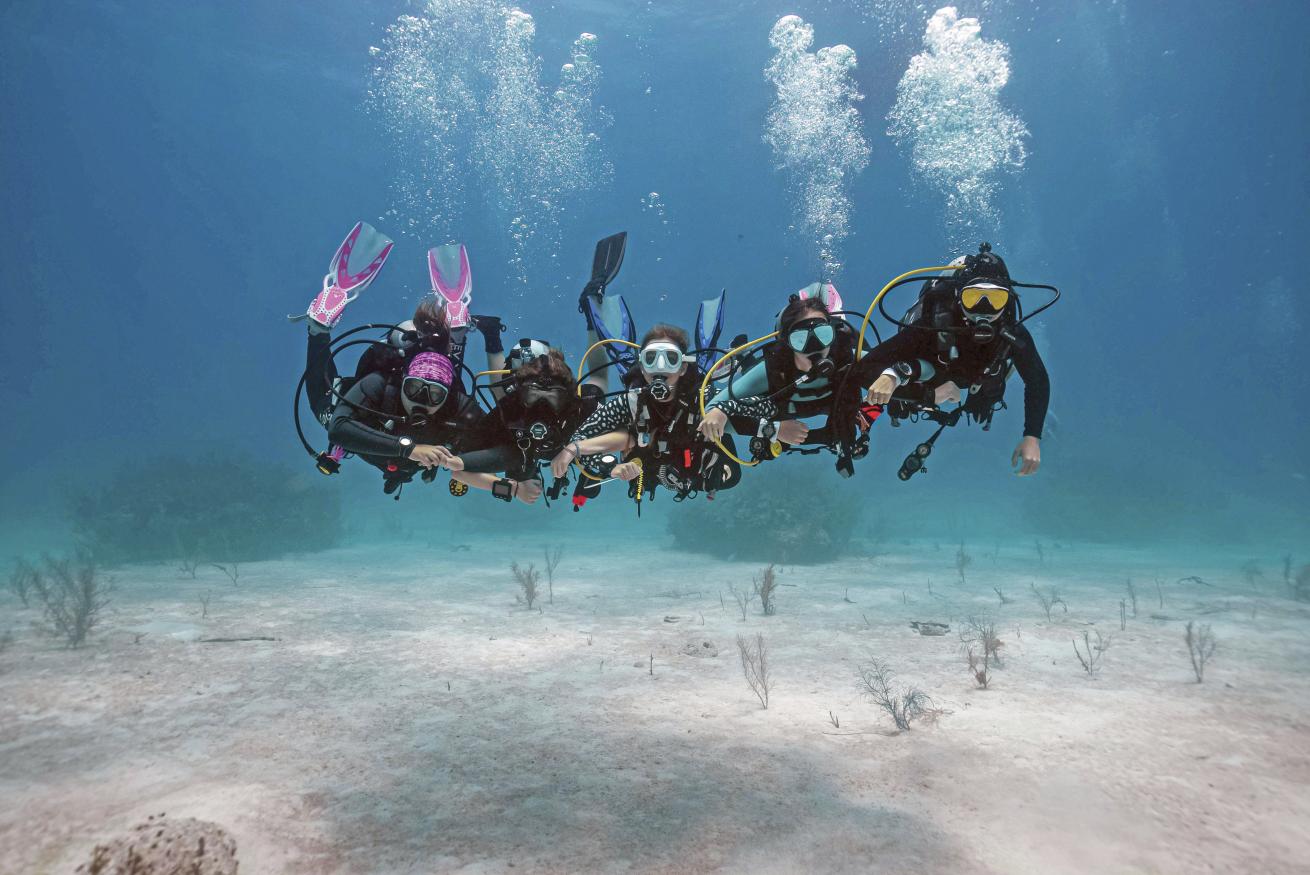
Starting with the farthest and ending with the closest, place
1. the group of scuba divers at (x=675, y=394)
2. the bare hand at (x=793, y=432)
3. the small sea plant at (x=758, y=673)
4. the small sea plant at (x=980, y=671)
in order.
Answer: the small sea plant at (x=980, y=671) → the small sea plant at (x=758, y=673) → the bare hand at (x=793, y=432) → the group of scuba divers at (x=675, y=394)

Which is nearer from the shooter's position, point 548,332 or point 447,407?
point 447,407

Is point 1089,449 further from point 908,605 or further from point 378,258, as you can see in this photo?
point 378,258

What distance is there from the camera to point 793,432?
454cm

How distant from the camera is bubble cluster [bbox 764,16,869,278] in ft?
120

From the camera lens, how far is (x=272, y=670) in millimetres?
6855

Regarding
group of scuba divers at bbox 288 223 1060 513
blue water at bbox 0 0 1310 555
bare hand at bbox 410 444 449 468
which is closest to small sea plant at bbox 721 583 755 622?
group of scuba divers at bbox 288 223 1060 513

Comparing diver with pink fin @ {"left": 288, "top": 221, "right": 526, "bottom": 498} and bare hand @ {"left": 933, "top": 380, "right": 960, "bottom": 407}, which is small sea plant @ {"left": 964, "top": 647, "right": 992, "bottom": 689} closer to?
bare hand @ {"left": 933, "top": 380, "right": 960, "bottom": 407}

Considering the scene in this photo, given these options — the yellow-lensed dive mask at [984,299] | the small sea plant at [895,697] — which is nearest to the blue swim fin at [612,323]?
the yellow-lensed dive mask at [984,299]

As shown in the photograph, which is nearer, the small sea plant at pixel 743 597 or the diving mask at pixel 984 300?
the diving mask at pixel 984 300

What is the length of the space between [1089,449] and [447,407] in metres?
39.0

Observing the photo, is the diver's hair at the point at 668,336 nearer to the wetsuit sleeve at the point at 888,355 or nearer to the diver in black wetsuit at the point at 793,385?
the diver in black wetsuit at the point at 793,385

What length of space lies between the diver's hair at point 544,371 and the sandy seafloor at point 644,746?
3099mm

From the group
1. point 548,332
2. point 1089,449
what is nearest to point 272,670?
point 1089,449

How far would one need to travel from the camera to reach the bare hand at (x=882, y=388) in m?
4.04
